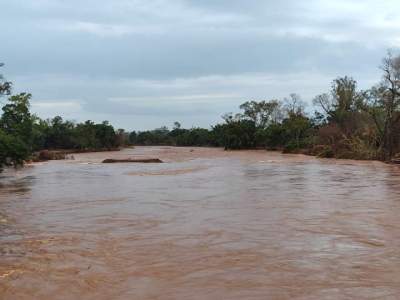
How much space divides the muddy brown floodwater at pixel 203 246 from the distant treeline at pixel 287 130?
53.3 ft

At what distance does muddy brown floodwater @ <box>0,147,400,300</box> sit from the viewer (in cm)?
682

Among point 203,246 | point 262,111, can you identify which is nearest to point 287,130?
point 262,111

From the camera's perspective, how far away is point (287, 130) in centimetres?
6812

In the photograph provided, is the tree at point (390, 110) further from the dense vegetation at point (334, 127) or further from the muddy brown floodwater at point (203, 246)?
the muddy brown floodwater at point (203, 246)

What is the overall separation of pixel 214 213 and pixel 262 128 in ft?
215

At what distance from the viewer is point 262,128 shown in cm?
7825

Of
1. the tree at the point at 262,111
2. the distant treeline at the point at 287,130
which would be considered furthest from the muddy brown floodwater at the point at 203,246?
the tree at the point at 262,111

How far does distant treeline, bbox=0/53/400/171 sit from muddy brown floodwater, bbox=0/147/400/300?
16244 millimetres

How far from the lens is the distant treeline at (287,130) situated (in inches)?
1684

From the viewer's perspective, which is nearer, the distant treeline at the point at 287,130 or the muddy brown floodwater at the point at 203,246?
the muddy brown floodwater at the point at 203,246

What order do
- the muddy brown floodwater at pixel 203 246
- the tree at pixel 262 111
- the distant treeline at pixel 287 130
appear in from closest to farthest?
the muddy brown floodwater at pixel 203 246 → the distant treeline at pixel 287 130 → the tree at pixel 262 111

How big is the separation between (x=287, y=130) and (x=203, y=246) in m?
59.9

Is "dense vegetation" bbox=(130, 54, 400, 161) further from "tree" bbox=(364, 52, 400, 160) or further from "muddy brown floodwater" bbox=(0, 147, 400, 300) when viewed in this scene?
"muddy brown floodwater" bbox=(0, 147, 400, 300)

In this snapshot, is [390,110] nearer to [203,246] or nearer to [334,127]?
[334,127]
